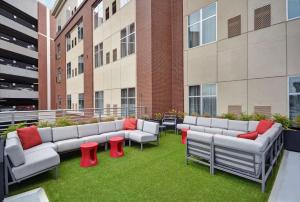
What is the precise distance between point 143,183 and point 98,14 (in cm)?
1419

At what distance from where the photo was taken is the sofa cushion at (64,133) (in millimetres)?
5277

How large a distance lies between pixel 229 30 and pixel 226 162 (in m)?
6.12

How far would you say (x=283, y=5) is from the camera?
6008 mm

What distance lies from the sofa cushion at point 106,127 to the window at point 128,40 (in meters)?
5.54

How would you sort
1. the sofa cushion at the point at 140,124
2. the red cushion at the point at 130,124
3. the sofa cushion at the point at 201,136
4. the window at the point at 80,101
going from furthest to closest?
the window at the point at 80,101 → the red cushion at the point at 130,124 → the sofa cushion at the point at 140,124 → the sofa cushion at the point at 201,136

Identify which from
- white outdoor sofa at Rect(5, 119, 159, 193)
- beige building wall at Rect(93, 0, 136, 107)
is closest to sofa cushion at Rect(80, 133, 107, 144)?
white outdoor sofa at Rect(5, 119, 159, 193)

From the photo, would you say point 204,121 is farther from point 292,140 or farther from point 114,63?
point 114,63

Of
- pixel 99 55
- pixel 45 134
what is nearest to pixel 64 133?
pixel 45 134

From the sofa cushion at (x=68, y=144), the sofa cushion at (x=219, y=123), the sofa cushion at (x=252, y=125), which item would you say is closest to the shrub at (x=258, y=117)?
the sofa cushion at (x=252, y=125)

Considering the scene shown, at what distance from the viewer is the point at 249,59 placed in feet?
22.6

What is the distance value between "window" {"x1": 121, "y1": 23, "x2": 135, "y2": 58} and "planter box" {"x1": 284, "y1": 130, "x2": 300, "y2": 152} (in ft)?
27.9

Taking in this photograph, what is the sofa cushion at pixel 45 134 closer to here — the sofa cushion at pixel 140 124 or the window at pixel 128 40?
the sofa cushion at pixel 140 124

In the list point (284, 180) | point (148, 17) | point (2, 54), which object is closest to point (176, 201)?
point (284, 180)

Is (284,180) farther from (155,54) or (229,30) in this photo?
(155,54)
